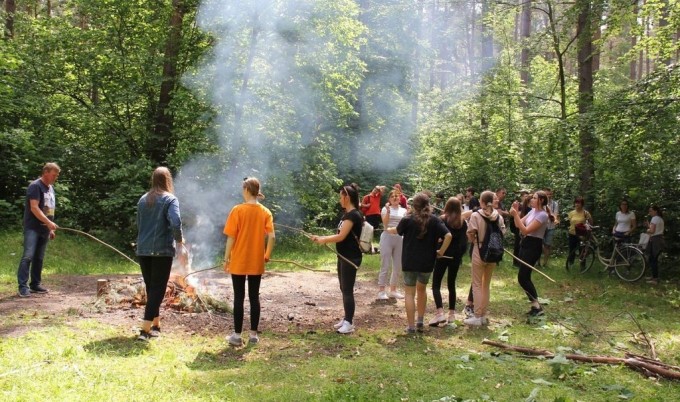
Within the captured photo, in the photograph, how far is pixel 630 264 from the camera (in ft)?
38.9

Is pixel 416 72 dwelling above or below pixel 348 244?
above

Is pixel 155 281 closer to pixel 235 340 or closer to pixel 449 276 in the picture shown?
A: pixel 235 340

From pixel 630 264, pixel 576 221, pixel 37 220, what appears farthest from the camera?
pixel 576 221

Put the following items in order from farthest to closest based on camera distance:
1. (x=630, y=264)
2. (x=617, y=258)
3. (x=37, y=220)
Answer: (x=617, y=258) < (x=630, y=264) < (x=37, y=220)

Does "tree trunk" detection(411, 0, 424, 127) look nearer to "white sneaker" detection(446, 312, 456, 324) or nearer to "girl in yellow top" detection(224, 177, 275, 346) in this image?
"white sneaker" detection(446, 312, 456, 324)

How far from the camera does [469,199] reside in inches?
530

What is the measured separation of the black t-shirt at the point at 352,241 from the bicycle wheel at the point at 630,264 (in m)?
7.62

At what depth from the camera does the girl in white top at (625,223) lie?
12.5 m

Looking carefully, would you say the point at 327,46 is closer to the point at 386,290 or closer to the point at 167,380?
the point at 386,290

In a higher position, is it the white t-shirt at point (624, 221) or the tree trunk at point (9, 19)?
the tree trunk at point (9, 19)

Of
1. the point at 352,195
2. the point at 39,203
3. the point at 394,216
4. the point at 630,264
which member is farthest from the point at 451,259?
the point at 630,264

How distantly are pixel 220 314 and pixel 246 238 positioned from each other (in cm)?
194

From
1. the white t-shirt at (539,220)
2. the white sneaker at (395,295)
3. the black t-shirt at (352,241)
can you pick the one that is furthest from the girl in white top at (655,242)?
the black t-shirt at (352,241)

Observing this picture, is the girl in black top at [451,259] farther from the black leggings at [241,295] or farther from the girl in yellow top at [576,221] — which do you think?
the girl in yellow top at [576,221]
